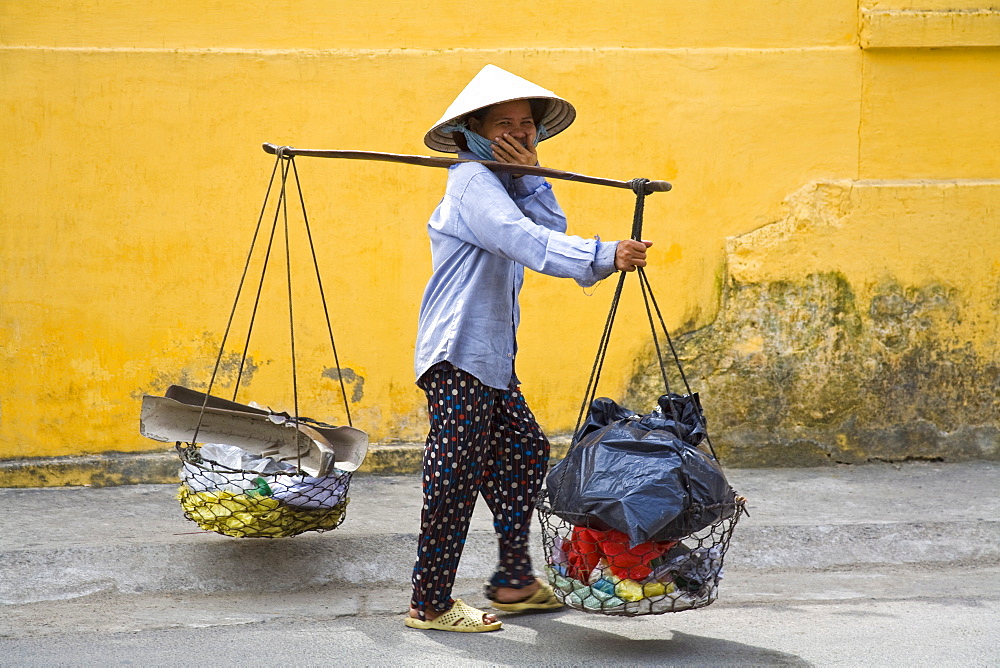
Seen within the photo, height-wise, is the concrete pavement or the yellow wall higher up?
the yellow wall

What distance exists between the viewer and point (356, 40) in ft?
15.7

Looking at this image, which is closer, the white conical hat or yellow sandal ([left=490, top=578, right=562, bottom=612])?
the white conical hat

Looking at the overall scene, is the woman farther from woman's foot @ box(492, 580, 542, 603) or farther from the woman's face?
woman's foot @ box(492, 580, 542, 603)

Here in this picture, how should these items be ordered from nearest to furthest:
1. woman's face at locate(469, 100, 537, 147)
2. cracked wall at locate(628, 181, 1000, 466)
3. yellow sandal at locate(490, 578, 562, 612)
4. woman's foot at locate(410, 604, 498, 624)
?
woman's face at locate(469, 100, 537, 147) < woman's foot at locate(410, 604, 498, 624) < yellow sandal at locate(490, 578, 562, 612) < cracked wall at locate(628, 181, 1000, 466)

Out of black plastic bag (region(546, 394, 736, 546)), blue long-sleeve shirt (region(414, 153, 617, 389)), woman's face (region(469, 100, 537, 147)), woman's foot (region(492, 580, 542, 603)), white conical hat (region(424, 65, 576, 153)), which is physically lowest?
woman's foot (region(492, 580, 542, 603))

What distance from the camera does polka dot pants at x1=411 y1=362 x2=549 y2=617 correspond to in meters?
3.22

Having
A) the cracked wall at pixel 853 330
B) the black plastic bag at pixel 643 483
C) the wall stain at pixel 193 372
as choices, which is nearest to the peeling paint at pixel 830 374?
the cracked wall at pixel 853 330

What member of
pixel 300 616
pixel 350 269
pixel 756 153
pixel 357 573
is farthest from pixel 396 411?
pixel 756 153

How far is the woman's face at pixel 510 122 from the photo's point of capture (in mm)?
3221

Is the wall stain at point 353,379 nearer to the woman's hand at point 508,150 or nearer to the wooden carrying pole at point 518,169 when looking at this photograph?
the wooden carrying pole at point 518,169

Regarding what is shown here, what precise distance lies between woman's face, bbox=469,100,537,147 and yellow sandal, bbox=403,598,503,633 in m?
1.37

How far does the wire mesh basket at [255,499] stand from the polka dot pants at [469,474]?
47 cm

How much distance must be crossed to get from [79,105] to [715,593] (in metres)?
3.23

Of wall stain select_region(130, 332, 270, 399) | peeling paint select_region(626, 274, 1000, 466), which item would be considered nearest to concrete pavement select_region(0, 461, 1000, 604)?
peeling paint select_region(626, 274, 1000, 466)
